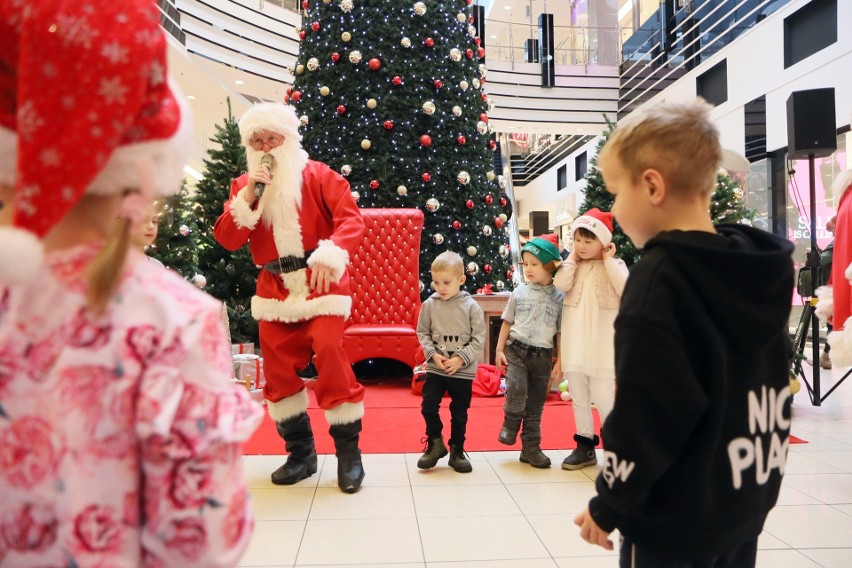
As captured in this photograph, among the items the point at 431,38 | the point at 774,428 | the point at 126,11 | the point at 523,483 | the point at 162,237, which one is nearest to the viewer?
the point at 126,11

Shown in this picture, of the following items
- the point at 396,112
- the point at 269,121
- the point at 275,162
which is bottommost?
the point at 275,162

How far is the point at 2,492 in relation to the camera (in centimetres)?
79

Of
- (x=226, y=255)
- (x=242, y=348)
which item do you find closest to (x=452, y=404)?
(x=242, y=348)

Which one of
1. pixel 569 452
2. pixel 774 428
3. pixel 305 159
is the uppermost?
pixel 305 159

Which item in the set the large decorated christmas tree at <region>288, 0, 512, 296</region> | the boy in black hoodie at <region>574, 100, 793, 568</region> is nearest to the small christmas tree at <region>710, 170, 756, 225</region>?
the large decorated christmas tree at <region>288, 0, 512, 296</region>

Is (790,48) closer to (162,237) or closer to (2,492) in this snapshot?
(162,237)

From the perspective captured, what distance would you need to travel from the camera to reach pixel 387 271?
6102 mm

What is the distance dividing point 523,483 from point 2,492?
2.75 metres

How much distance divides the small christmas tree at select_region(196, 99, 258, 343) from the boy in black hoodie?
546cm

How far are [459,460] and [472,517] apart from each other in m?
0.69

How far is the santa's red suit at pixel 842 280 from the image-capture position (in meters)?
2.98

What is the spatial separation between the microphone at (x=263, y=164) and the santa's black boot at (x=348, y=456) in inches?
46.1

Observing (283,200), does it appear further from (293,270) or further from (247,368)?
(247,368)

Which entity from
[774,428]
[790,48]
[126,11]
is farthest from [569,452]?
[790,48]
